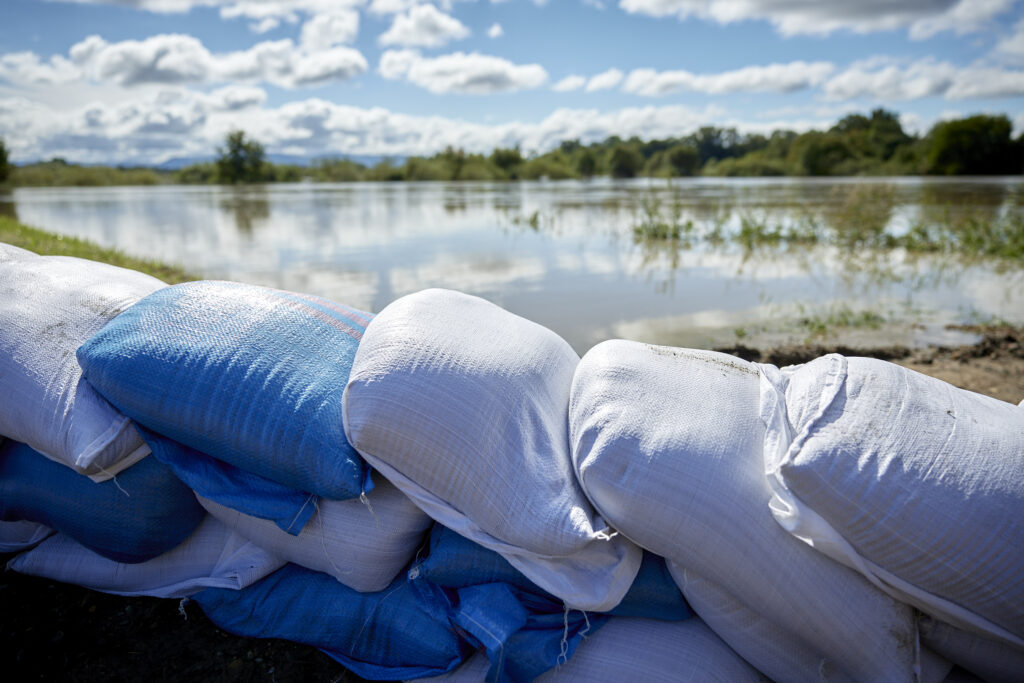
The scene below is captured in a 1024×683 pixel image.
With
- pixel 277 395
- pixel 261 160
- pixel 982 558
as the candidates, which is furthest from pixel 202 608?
pixel 261 160

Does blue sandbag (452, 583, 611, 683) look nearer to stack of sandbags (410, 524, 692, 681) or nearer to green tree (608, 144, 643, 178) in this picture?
stack of sandbags (410, 524, 692, 681)

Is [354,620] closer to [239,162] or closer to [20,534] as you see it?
[20,534]

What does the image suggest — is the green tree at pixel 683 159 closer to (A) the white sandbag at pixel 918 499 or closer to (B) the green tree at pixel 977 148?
(B) the green tree at pixel 977 148

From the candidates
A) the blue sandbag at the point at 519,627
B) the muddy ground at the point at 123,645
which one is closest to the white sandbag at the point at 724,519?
the blue sandbag at the point at 519,627

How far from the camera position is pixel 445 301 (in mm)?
1515

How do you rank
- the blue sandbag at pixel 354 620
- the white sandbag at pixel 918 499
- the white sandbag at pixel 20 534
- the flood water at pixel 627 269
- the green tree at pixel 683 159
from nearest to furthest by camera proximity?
the white sandbag at pixel 918 499 < the blue sandbag at pixel 354 620 < the white sandbag at pixel 20 534 < the flood water at pixel 627 269 < the green tree at pixel 683 159

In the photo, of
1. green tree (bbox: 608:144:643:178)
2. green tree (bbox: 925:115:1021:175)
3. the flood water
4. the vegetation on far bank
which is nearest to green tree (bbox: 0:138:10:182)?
the vegetation on far bank

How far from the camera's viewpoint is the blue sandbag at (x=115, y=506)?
148 centimetres

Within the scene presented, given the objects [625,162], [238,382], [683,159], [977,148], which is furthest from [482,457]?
[683,159]

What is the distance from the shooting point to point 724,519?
1194 mm

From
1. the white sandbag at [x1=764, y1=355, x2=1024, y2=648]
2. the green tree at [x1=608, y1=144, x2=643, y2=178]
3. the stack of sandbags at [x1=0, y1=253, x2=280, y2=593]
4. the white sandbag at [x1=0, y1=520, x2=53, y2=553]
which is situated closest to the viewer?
the white sandbag at [x1=764, y1=355, x2=1024, y2=648]

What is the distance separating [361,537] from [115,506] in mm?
612

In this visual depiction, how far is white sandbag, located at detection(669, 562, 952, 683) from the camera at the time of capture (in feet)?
4.09

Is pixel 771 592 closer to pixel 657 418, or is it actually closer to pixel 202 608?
pixel 657 418
